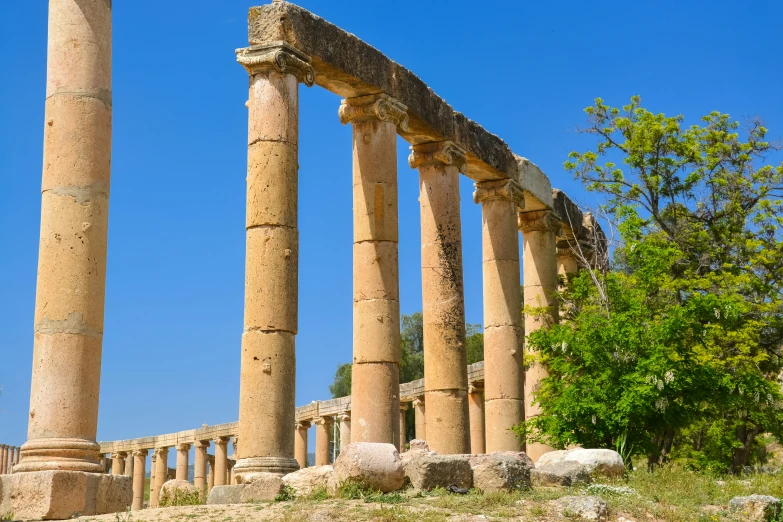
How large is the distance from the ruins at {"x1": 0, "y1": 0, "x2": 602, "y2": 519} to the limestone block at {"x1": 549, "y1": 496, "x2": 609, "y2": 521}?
593 cm

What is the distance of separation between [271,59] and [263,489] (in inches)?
368

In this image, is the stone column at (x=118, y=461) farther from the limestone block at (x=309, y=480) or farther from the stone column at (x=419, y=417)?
the limestone block at (x=309, y=480)

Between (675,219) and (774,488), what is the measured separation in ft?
55.0

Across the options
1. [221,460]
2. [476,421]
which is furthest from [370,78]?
[221,460]

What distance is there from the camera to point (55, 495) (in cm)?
1659

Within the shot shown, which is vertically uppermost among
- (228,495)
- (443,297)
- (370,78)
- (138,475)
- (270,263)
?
(370,78)

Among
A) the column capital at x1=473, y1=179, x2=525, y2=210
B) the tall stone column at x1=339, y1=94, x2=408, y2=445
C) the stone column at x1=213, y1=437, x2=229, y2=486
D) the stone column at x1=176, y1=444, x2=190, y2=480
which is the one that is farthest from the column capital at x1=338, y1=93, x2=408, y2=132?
the stone column at x1=176, y1=444, x2=190, y2=480

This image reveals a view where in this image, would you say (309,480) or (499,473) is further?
(499,473)

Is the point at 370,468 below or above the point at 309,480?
above

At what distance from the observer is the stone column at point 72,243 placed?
17281 millimetres

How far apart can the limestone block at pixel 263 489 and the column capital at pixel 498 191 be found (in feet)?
54.1

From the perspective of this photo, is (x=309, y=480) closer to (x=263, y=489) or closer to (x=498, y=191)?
(x=263, y=489)

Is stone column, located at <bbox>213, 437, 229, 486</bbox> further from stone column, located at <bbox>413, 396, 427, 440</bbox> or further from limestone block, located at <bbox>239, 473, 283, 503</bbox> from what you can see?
limestone block, located at <bbox>239, 473, 283, 503</bbox>

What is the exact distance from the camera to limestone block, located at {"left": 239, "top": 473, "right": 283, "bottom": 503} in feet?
63.3
